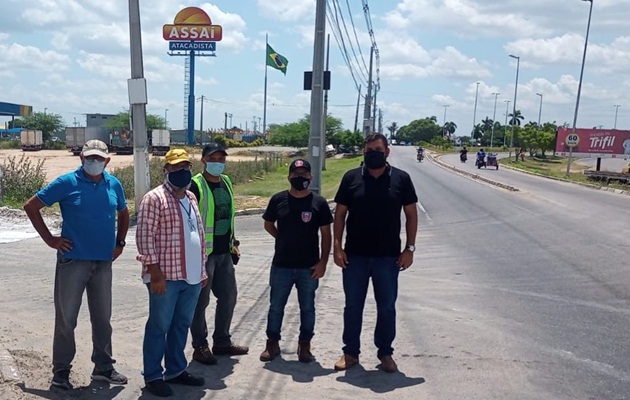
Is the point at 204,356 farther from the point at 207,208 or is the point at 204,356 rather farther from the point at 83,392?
the point at 207,208

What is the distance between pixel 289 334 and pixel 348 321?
3.82 ft

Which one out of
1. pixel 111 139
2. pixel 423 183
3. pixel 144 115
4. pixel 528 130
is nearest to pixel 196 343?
pixel 144 115

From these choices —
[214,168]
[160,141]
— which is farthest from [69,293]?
[160,141]

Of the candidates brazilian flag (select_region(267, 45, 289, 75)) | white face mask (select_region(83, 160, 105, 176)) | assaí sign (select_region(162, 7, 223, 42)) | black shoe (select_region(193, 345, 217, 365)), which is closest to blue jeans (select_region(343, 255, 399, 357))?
black shoe (select_region(193, 345, 217, 365))

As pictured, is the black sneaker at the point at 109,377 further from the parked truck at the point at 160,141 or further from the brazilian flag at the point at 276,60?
the parked truck at the point at 160,141

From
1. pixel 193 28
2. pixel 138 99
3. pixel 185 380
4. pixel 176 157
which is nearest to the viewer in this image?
pixel 176 157

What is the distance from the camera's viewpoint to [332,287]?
9391mm

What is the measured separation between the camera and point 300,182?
5930 millimetres

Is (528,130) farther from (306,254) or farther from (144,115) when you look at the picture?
(306,254)

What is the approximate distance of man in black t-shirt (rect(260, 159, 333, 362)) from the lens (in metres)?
5.98

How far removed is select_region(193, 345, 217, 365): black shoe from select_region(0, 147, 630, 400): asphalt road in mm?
85

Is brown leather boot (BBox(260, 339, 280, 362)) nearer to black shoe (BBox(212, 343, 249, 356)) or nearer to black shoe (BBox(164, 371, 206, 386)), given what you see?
black shoe (BBox(212, 343, 249, 356))

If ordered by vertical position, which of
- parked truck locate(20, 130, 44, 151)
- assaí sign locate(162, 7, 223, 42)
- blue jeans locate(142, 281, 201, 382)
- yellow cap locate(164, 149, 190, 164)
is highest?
assaí sign locate(162, 7, 223, 42)

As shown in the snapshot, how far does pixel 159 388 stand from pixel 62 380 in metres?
0.69
